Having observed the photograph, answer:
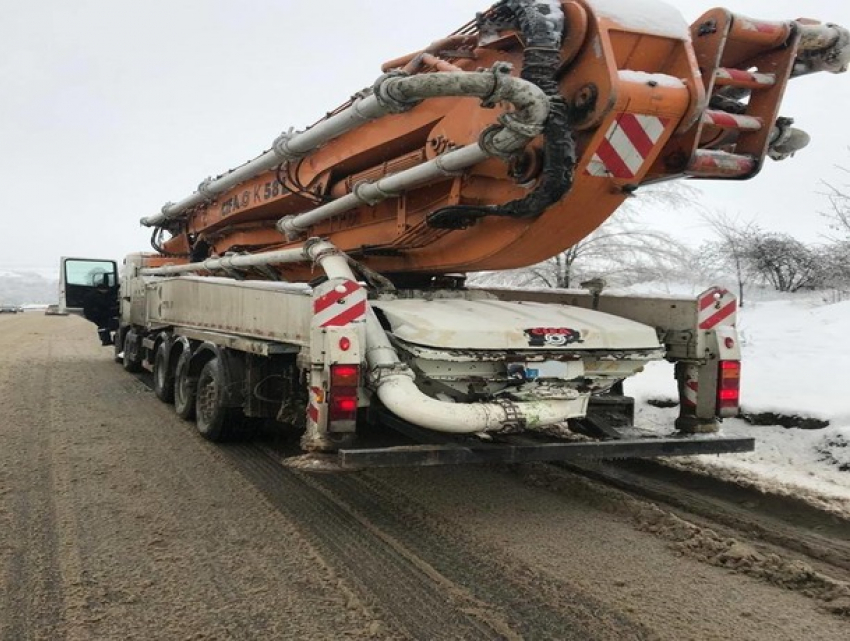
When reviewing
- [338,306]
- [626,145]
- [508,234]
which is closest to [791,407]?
[508,234]

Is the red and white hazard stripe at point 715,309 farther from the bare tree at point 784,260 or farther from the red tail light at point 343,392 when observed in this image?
the bare tree at point 784,260

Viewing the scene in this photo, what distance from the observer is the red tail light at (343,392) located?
4.46m

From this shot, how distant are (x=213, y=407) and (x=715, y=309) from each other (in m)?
4.45

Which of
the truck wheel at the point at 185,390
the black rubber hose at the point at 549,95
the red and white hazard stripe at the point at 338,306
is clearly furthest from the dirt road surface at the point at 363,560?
the black rubber hose at the point at 549,95

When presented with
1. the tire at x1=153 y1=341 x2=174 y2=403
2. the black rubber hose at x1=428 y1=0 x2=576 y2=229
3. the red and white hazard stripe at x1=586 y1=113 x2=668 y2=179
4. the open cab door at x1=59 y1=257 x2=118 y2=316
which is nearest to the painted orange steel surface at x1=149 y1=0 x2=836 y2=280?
the red and white hazard stripe at x1=586 y1=113 x2=668 y2=179

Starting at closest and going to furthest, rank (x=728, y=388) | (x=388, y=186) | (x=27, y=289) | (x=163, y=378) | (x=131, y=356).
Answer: (x=728, y=388), (x=388, y=186), (x=163, y=378), (x=131, y=356), (x=27, y=289)

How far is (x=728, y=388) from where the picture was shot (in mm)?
5523

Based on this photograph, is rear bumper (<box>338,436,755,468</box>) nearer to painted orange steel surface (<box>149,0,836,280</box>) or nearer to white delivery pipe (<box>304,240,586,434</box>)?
white delivery pipe (<box>304,240,586,434</box>)

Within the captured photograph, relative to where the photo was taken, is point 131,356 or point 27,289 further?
point 27,289

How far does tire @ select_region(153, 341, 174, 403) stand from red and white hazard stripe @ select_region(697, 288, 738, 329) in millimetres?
6084

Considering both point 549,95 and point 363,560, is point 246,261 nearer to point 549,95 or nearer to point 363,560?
point 549,95

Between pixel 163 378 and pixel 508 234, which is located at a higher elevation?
pixel 508 234

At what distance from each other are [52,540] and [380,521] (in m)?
1.93

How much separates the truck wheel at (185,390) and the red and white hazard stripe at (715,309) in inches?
197
